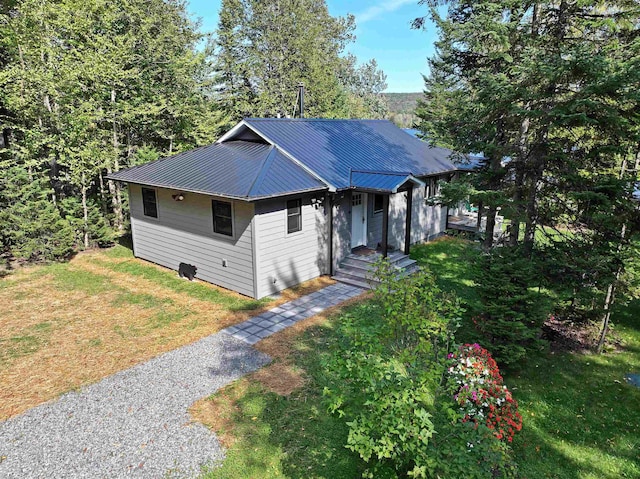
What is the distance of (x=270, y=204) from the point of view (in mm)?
10328

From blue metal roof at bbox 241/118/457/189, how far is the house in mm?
54

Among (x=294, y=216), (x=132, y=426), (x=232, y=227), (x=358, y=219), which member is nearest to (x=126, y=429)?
(x=132, y=426)

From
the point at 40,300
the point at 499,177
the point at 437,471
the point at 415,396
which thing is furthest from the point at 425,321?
the point at 40,300

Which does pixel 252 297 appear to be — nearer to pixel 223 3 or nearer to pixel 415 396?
pixel 415 396

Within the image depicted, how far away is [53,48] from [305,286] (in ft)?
38.4

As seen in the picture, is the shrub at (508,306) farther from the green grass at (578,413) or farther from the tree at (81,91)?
the tree at (81,91)

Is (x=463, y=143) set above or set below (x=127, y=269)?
above

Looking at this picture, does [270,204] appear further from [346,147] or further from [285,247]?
[346,147]

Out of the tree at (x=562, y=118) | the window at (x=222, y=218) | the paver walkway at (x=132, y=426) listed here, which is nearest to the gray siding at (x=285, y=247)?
the window at (x=222, y=218)

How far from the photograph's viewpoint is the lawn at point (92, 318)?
715 centimetres

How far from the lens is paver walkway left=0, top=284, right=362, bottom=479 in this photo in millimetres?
5030

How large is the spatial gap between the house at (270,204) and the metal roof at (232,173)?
4 cm

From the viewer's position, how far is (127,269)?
12992 millimetres

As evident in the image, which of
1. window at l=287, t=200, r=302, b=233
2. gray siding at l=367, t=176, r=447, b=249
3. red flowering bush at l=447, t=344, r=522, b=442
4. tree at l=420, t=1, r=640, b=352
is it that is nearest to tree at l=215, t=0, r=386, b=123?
gray siding at l=367, t=176, r=447, b=249
